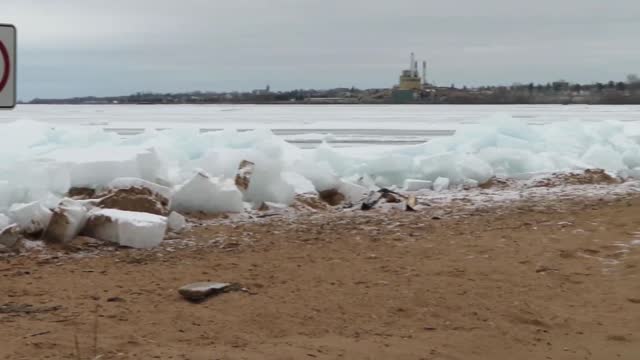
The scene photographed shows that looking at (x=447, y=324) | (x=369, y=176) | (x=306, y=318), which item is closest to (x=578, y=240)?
(x=447, y=324)

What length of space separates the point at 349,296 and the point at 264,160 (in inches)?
208

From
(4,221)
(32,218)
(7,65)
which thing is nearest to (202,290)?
(7,65)

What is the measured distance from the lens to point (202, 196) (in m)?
10.1

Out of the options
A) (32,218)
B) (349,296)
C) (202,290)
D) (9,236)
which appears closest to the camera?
(202,290)

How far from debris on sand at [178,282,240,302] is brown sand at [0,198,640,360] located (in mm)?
83

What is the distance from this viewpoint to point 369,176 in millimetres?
13344

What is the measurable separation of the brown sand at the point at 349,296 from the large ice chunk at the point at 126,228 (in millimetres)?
238

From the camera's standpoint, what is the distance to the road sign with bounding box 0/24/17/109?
13.5 feet

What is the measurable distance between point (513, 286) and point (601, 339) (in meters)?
1.32

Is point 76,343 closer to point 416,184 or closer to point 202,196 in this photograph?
point 202,196

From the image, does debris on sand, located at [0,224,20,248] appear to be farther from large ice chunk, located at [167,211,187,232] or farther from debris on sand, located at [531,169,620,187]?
debris on sand, located at [531,169,620,187]

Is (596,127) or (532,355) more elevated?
(596,127)

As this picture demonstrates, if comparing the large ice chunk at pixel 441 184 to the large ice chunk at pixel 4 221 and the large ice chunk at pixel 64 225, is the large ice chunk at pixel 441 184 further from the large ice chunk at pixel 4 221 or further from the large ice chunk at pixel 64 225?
the large ice chunk at pixel 4 221

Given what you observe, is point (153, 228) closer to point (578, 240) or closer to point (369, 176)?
point (578, 240)
